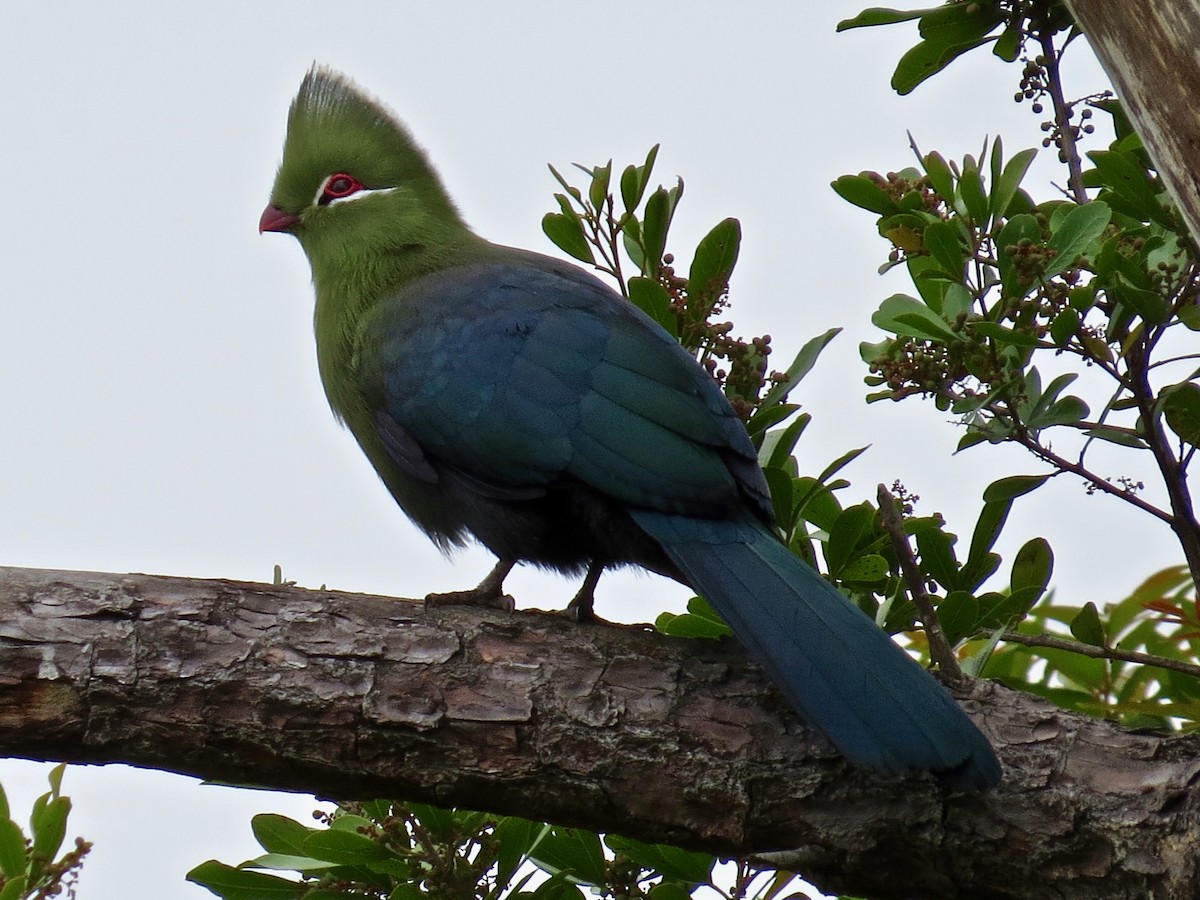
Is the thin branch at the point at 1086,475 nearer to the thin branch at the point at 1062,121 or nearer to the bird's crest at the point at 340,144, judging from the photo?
the thin branch at the point at 1062,121

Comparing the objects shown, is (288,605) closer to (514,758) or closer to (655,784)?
(514,758)

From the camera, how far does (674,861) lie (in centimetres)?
282

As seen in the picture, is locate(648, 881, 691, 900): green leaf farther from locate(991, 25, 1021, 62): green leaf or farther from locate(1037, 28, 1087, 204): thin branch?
locate(991, 25, 1021, 62): green leaf

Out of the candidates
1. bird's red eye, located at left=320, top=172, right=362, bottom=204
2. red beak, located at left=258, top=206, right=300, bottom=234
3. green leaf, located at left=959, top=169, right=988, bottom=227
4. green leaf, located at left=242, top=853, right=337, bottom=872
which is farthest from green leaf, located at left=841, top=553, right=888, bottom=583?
red beak, located at left=258, top=206, right=300, bottom=234

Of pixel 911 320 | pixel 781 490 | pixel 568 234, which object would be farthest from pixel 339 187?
pixel 911 320

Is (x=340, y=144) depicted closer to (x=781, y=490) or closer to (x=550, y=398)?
(x=550, y=398)

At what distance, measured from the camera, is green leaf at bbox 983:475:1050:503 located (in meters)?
3.07

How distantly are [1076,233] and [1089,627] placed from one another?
0.91 meters

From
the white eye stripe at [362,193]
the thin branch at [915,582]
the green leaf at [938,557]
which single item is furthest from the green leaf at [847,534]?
the white eye stripe at [362,193]

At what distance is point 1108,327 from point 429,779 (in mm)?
1708

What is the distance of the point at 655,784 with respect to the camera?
253 centimetres

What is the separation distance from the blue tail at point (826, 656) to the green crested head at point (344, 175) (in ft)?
4.70

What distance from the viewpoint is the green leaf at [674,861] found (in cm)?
282

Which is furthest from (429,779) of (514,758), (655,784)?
(655,784)
